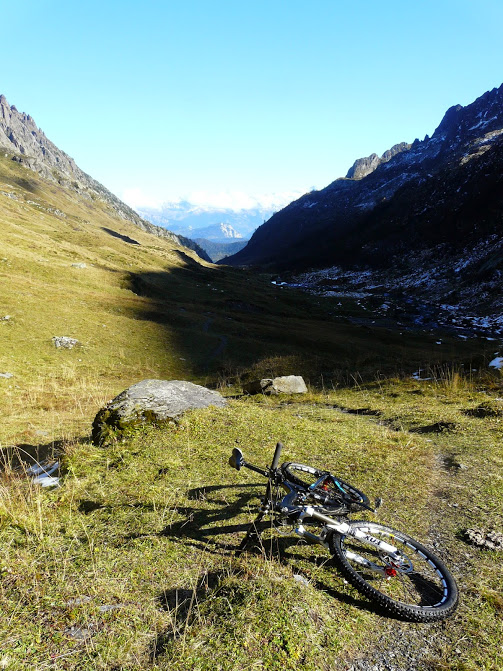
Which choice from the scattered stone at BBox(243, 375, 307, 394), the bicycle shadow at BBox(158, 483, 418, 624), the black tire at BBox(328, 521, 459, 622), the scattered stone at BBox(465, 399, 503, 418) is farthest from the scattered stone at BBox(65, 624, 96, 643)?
the scattered stone at BBox(243, 375, 307, 394)

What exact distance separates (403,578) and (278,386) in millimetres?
16738

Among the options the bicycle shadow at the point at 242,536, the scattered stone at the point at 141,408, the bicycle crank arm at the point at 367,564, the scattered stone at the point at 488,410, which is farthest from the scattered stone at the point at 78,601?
the scattered stone at the point at 488,410

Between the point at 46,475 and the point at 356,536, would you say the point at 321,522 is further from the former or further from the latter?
the point at 46,475

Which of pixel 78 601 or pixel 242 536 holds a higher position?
pixel 78 601

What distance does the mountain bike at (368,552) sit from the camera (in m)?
5.02

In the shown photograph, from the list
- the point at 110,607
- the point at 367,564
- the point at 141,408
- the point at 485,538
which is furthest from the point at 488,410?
the point at 110,607

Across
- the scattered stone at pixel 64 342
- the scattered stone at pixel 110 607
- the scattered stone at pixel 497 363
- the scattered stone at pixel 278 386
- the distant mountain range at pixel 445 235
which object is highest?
the distant mountain range at pixel 445 235

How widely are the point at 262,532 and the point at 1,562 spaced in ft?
12.8

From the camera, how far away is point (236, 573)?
5.31 metres

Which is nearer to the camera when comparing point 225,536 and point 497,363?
point 225,536

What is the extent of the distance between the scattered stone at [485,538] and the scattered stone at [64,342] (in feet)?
108

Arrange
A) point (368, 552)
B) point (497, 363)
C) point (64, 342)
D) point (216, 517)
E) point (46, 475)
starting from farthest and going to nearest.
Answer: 1. point (64, 342)
2. point (497, 363)
3. point (46, 475)
4. point (216, 517)
5. point (368, 552)

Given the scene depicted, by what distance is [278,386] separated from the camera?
73.4 ft

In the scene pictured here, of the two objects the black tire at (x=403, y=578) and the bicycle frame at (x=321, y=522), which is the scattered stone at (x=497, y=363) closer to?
the black tire at (x=403, y=578)
